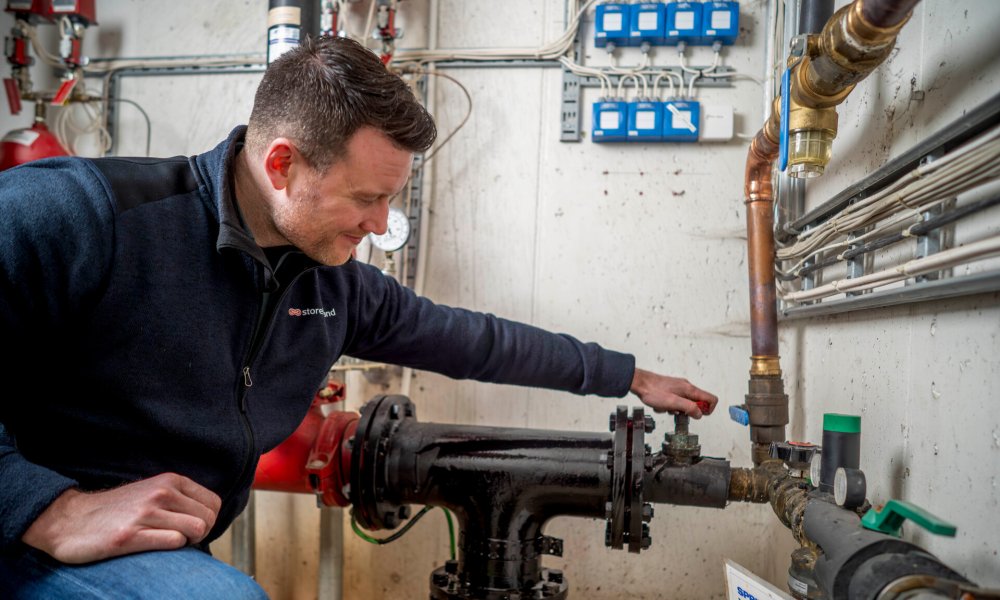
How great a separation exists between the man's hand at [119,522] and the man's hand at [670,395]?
0.77 meters

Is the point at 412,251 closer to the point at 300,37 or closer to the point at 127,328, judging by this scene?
the point at 300,37

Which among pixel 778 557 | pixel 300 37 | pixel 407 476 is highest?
pixel 300 37

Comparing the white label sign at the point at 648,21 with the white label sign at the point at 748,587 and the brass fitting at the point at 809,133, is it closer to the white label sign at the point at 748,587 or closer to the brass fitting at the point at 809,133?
the brass fitting at the point at 809,133

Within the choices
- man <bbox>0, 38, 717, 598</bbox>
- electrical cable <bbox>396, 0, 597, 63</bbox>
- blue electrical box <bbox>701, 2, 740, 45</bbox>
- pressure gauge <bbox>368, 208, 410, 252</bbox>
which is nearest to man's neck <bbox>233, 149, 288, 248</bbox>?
man <bbox>0, 38, 717, 598</bbox>

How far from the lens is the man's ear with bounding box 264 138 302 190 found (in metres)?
0.95

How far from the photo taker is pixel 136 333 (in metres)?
0.89

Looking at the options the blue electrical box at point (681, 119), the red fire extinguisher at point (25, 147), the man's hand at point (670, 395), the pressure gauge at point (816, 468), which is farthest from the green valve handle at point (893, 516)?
the red fire extinguisher at point (25, 147)

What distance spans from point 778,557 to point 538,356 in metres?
0.68

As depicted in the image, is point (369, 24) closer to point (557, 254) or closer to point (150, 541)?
point (557, 254)

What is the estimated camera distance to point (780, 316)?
1.50 m

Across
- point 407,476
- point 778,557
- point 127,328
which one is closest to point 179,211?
point 127,328

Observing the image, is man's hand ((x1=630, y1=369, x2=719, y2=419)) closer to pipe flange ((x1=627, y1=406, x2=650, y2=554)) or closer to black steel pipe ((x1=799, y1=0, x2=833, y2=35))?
pipe flange ((x1=627, y1=406, x2=650, y2=554))

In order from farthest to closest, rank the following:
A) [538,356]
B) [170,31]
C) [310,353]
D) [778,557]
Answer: [170,31] → [778,557] → [538,356] → [310,353]

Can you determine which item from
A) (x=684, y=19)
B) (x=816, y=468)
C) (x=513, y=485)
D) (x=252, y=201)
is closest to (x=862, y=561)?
(x=816, y=468)
